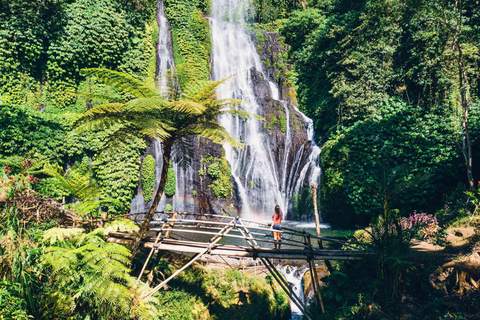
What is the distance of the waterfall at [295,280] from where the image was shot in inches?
341

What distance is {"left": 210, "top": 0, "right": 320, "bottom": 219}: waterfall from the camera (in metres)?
15.6

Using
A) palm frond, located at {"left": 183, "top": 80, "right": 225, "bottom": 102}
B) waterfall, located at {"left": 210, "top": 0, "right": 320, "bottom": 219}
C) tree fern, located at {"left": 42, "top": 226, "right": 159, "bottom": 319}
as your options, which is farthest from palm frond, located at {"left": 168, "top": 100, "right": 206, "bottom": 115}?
waterfall, located at {"left": 210, "top": 0, "right": 320, "bottom": 219}

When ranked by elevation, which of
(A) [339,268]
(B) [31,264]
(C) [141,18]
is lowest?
(A) [339,268]

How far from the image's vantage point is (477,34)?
11.5 metres

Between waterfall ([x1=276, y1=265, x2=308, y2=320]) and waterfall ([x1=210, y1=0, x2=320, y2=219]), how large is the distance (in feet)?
20.4

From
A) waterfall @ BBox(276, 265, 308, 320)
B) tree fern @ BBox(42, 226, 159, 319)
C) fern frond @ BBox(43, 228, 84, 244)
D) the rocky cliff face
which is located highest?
the rocky cliff face

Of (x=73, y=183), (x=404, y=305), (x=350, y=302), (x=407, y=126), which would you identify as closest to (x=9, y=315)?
(x=73, y=183)

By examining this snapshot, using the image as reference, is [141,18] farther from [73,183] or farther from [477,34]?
[477,34]

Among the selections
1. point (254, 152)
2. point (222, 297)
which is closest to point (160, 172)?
point (254, 152)

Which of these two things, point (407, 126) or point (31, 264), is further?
point (407, 126)

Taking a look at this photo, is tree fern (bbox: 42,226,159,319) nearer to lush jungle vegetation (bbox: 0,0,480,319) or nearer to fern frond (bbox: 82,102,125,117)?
lush jungle vegetation (bbox: 0,0,480,319)

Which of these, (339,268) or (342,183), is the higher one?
(342,183)

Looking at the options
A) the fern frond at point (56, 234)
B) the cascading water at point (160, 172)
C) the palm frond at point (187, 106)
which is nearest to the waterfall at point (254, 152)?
the cascading water at point (160, 172)

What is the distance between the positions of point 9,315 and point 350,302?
236 inches
